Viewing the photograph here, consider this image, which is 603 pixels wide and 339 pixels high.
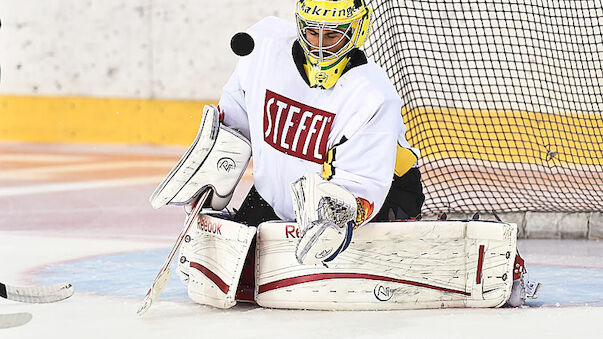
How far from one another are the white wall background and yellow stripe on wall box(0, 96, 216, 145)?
7 centimetres

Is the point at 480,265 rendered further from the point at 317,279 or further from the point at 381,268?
the point at 317,279

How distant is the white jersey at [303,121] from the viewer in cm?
286

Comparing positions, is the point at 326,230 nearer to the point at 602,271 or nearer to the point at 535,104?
the point at 602,271

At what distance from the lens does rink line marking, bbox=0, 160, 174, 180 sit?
6.27 meters

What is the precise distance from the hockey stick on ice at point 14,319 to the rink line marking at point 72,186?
2777 millimetres

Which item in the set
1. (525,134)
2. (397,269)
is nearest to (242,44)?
(397,269)

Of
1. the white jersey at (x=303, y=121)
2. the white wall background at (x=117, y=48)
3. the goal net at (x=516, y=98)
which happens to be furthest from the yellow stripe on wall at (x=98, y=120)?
the white jersey at (x=303, y=121)

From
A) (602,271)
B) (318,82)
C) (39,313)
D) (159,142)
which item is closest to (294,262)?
(318,82)

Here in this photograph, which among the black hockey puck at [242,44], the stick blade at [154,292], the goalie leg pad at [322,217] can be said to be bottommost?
the stick blade at [154,292]

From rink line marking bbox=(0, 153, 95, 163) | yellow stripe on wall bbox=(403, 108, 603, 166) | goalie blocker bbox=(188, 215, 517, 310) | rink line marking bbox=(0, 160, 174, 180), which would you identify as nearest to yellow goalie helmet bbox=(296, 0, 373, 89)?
goalie blocker bbox=(188, 215, 517, 310)

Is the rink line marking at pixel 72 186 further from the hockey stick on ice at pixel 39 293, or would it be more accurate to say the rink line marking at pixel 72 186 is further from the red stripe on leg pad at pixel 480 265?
the red stripe on leg pad at pixel 480 265

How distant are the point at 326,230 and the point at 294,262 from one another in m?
0.24

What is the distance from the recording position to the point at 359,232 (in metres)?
2.91

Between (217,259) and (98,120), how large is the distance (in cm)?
503
